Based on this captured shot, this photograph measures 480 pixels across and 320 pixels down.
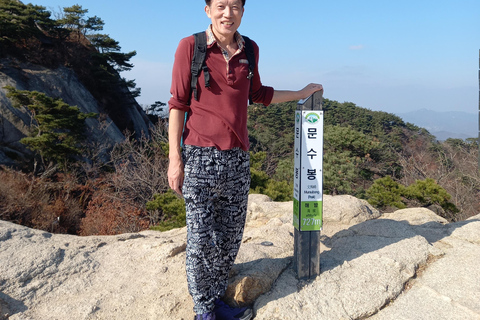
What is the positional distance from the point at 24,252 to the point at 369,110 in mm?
31442

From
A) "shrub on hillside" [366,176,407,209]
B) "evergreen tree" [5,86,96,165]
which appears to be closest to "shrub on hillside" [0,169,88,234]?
"evergreen tree" [5,86,96,165]

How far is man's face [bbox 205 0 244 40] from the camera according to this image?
6.15ft

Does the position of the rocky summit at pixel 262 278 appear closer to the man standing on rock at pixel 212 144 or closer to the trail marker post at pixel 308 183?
the trail marker post at pixel 308 183

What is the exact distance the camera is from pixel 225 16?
1887mm

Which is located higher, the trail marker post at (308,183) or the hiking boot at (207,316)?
the trail marker post at (308,183)

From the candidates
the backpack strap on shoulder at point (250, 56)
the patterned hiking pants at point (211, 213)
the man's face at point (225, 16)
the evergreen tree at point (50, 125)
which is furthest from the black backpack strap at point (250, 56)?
the evergreen tree at point (50, 125)

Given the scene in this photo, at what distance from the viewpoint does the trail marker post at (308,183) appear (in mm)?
2438

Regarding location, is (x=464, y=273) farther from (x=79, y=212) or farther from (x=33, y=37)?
(x=33, y=37)

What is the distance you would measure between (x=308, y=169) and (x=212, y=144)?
0.81m

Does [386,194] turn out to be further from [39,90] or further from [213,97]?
[39,90]

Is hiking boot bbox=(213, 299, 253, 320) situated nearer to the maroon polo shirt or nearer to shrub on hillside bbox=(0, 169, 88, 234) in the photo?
the maroon polo shirt

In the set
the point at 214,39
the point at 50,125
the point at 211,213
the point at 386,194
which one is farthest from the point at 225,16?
the point at 50,125

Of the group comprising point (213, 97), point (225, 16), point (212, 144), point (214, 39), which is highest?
point (225, 16)

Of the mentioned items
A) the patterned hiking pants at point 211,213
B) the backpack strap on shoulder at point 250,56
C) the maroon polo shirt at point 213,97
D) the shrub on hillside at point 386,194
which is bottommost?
the shrub on hillside at point 386,194
